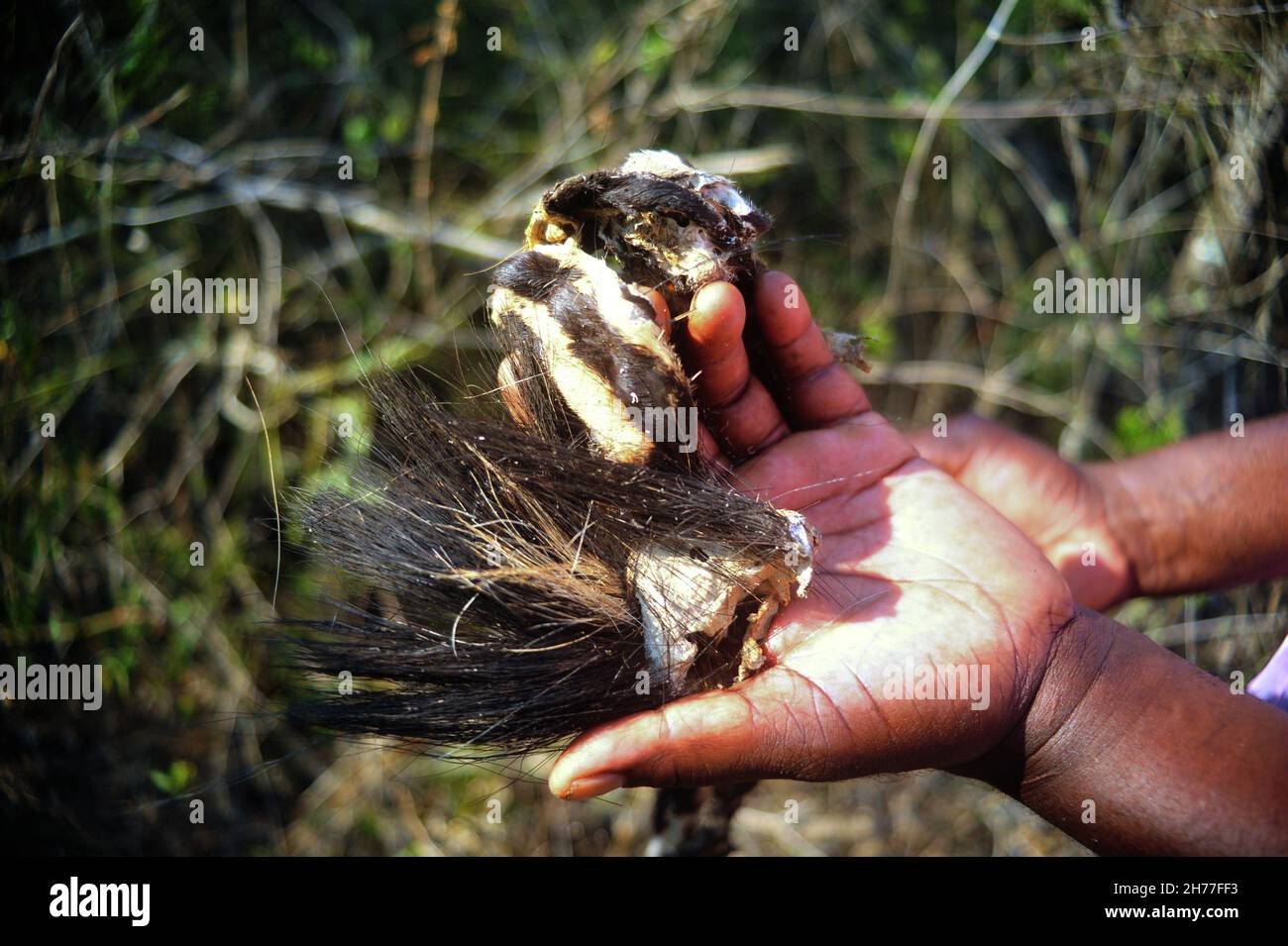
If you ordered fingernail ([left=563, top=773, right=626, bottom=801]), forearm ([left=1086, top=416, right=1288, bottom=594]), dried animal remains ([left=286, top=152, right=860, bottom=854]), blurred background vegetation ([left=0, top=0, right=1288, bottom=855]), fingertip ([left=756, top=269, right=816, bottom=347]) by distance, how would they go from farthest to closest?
blurred background vegetation ([left=0, top=0, right=1288, bottom=855])
forearm ([left=1086, top=416, right=1288, bottom=594])
fingertip ([left=756, top=269, right=816, bottom=347])
dried animal remains ([left=286, top=152, right=860, bottom=854])
fingernail ([left=563, top=773, right=626, bottom=801])

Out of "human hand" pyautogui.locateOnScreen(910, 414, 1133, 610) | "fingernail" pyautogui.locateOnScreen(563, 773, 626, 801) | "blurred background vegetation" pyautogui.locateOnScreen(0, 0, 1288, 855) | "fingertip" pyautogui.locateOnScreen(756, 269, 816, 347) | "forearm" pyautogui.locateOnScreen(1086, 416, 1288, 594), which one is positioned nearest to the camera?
"fingernail" pyautogui.locateOnScreen(563, 773, 626, 801)

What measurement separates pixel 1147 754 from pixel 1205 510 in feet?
3.72

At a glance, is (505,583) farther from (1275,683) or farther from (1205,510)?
(1205,510)

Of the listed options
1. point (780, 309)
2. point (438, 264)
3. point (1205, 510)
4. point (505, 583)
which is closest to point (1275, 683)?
point (1205, 510)

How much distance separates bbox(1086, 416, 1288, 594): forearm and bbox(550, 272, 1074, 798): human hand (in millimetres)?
917

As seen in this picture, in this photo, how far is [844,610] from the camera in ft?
6.02

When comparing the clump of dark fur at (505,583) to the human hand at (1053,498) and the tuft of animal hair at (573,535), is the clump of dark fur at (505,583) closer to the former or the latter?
the tuft of animal hair at (573,535)

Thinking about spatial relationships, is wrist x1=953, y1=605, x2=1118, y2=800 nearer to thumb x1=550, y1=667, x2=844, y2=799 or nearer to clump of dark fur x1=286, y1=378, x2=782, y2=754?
thumb x1=550, y1=667, x2=844, y2=799

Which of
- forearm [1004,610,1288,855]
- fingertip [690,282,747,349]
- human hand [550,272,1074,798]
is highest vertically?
fingertip [690,282,747,349]

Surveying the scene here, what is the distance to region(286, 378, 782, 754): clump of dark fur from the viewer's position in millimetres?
1747

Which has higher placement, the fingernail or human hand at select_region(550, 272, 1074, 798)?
human hand at select_region(550, 272, 1074, 798)

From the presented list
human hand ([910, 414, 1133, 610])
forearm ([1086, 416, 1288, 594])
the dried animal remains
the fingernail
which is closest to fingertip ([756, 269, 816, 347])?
the dried animal remains

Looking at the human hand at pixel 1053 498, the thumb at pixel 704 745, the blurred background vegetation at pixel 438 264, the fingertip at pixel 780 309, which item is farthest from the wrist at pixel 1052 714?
the blurred background vegetation at pixel 438 264
